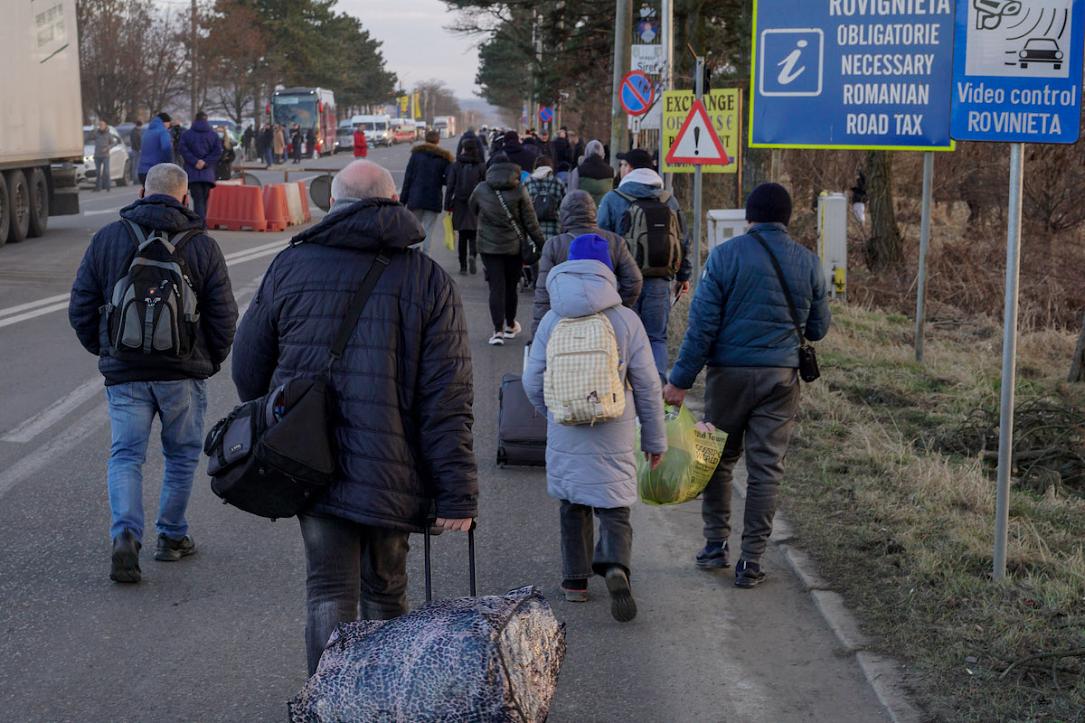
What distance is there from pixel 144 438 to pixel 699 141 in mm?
7912

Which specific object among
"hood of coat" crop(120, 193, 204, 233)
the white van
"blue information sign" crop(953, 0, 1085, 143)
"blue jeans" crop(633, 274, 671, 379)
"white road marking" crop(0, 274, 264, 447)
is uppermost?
the white van

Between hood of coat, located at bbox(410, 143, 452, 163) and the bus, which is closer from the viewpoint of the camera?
hood of coat, located at bbox(410, 143, 452, 163)

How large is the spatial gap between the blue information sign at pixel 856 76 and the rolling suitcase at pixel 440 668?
568 cm

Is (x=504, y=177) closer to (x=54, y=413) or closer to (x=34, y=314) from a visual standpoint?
(x=54, y=413)

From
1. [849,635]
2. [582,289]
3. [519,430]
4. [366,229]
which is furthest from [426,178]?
[366,229]

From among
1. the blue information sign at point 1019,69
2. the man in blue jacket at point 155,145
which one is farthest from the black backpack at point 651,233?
the man in blue jacket at point 155,145

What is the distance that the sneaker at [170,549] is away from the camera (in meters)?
6.30

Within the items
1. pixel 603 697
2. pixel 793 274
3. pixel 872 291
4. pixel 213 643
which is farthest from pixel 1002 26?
pixel 872 291

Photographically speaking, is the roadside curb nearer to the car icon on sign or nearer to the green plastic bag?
the green plastic bag

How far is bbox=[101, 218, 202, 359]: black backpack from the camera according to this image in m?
5.73

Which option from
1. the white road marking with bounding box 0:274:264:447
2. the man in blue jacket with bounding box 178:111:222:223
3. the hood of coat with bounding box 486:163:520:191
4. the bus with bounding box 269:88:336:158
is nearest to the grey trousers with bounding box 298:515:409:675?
the white road marking with bounding box 0:274:264:447

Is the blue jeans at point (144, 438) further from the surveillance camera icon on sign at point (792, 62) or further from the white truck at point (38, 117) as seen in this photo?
the white truck at point (38, 117)

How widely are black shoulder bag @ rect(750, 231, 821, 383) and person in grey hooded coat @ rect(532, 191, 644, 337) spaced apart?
237 cm

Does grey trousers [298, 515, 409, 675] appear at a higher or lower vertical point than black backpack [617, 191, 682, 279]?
lower
